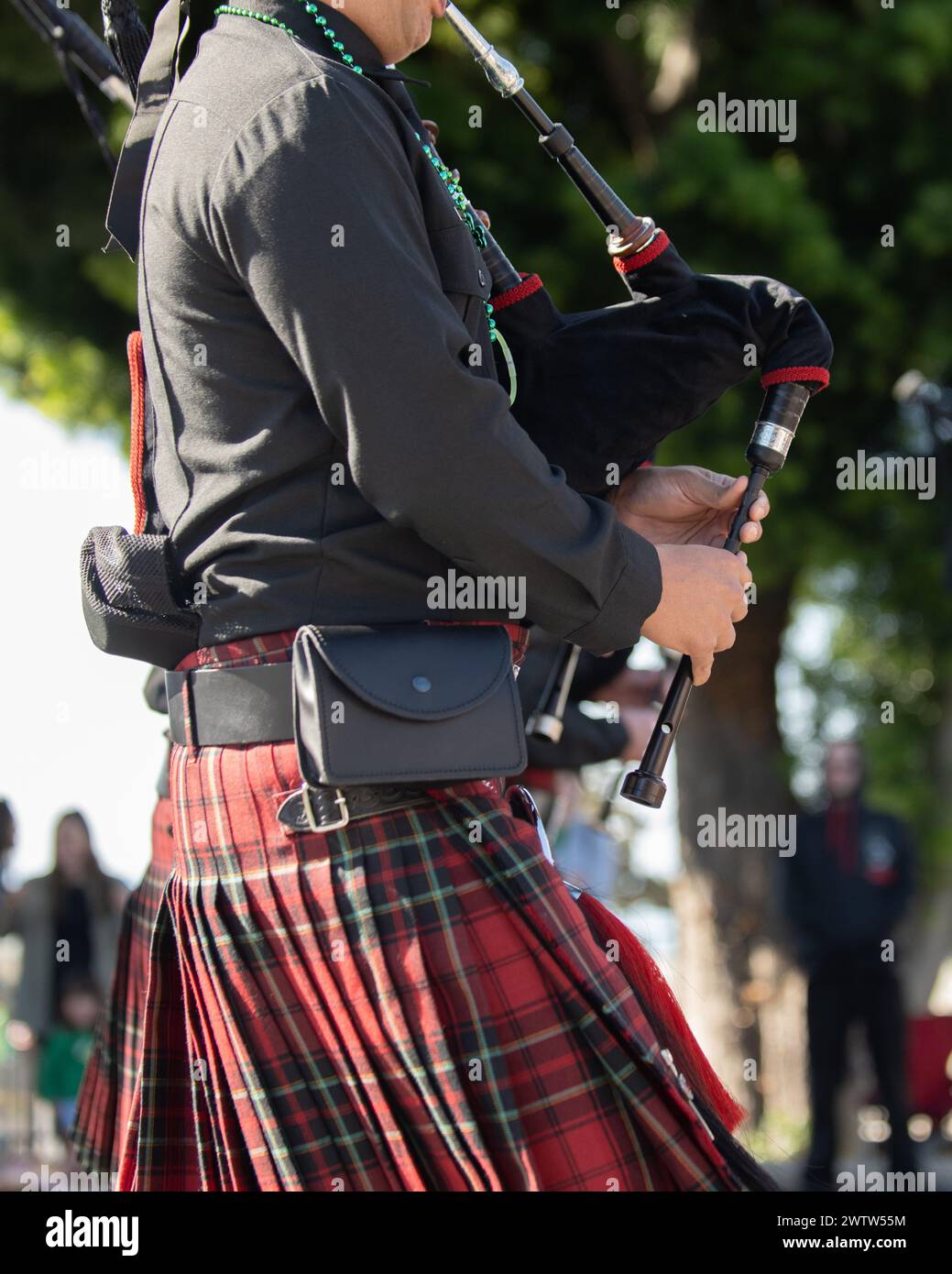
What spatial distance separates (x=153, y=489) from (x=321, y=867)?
583 millimetres

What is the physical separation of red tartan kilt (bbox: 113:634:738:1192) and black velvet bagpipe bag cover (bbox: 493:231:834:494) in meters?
0.61

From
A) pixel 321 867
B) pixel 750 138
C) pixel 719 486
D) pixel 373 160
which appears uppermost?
pixel 750 138

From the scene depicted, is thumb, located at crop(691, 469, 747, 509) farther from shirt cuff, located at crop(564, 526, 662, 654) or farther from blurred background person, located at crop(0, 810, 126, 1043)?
blurred background person, located at crop(0, 810, 126, 1043)

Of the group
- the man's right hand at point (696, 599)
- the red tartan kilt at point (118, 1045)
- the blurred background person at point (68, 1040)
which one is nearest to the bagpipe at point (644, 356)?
the man's right hand at point (696, 599)

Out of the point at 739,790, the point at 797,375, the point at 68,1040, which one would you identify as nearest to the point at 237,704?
the point at 797,375

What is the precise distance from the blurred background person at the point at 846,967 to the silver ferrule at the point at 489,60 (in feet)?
17.4

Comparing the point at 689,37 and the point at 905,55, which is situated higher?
the point at 689,37

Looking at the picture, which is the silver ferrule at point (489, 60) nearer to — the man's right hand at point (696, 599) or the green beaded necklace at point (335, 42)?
the green beaded necklace at point (335, 42)

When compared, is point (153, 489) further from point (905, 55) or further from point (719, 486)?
point (905, 55)

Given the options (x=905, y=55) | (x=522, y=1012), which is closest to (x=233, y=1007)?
(x=522, y=1012)

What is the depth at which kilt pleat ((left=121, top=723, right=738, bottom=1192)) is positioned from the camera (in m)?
1.79

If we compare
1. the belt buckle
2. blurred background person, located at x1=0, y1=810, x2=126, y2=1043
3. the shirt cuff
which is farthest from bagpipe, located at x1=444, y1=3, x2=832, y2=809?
blurred background person, located at x1=0, y1=810, x2=126, y2=1043

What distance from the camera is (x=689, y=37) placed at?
7.39 m

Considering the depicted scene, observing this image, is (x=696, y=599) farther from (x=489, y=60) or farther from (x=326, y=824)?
(x=489, y=60)
